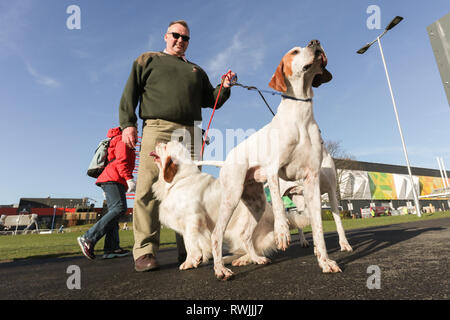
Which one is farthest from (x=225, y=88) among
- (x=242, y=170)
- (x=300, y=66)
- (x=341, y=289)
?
(x=341, y=289)

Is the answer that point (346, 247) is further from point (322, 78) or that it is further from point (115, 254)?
point (115, 254)

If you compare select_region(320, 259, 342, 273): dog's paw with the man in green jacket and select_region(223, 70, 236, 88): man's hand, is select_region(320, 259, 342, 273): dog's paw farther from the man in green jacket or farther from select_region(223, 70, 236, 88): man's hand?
select_region(223, 70, 236, 88): man's hand

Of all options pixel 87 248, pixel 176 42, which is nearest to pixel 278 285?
pixel 87 248

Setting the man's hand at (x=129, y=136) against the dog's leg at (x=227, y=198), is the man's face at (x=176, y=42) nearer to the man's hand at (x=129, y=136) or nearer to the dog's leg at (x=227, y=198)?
the man's hand at (x=129, y=136)

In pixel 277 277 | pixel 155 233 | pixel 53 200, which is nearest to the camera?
pixel 277 277

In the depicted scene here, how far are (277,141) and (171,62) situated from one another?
2.03 m

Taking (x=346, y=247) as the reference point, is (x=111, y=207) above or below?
above

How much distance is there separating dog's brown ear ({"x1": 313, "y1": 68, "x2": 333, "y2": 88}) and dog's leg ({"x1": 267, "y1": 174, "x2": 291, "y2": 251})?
1.24m

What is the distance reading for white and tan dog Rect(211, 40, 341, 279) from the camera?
2.24 metres

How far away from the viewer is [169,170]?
3535mm

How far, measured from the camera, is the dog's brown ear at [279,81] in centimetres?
253

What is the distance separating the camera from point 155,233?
3104 mm

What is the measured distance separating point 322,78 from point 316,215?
1.50 m
